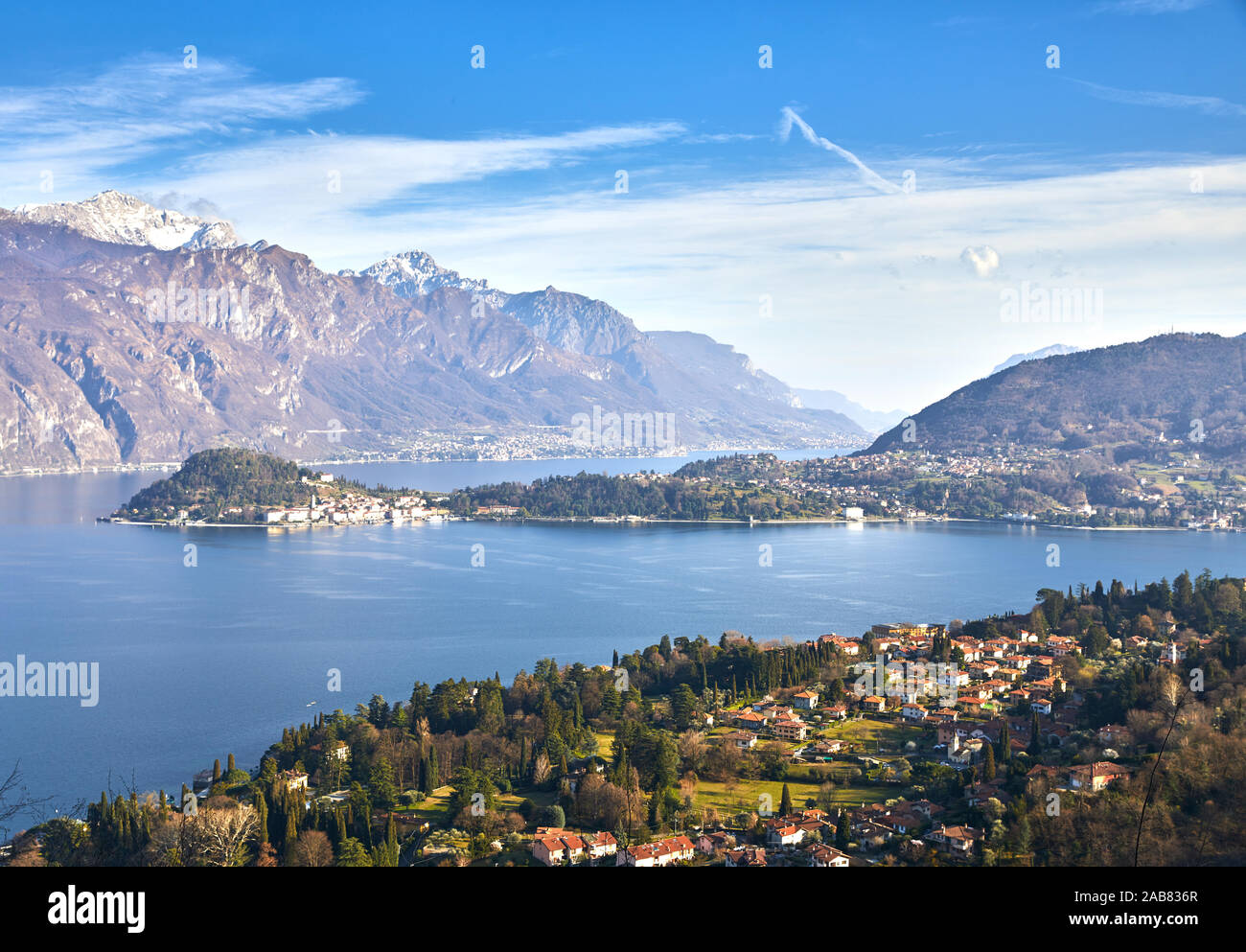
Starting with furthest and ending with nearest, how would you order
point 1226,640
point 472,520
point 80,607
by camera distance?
1. point 472,520
2. point 80,607
3. point 1226,640

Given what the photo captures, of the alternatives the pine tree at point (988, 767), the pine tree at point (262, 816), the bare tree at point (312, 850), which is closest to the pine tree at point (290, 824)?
the bare tree at point (312, 850)

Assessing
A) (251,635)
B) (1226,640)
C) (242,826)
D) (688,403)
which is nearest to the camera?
(242,826)

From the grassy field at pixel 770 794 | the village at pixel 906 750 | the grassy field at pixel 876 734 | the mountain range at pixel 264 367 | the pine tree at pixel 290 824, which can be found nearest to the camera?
the village at pixel 906 750

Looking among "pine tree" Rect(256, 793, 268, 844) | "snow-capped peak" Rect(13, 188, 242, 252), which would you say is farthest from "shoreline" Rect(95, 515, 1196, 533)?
"snow-capped peak" Rect(13, 188, 242, 252)

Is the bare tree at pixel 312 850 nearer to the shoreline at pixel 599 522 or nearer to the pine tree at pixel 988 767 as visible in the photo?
the pine tree at pixel 988 767
